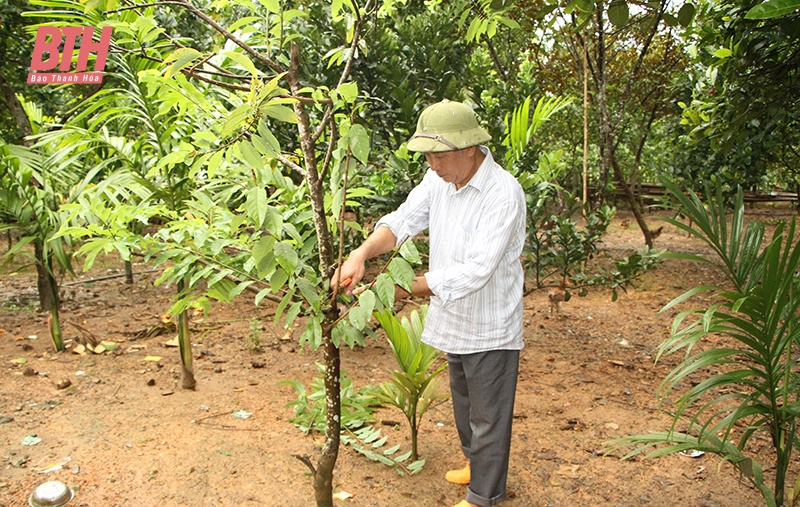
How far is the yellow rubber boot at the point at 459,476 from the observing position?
2910mm

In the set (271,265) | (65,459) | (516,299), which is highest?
(271,265)

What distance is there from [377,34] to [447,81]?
563 mm

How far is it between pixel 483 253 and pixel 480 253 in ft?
0.04

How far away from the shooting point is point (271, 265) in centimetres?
192

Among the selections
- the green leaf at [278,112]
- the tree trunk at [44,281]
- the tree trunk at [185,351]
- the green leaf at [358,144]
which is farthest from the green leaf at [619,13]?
the tree trunk at [44,281]

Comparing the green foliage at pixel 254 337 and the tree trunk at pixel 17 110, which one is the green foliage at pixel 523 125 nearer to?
the green foliage at pixel 254 337

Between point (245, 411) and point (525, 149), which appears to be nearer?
point (245, 411)

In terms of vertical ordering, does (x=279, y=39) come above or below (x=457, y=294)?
above

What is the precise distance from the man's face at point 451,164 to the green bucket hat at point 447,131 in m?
A: 0.07

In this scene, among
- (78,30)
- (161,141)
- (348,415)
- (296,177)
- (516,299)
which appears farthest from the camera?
(296,177)

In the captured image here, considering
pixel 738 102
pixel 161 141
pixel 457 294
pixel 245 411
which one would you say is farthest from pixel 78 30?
pixel 738 102

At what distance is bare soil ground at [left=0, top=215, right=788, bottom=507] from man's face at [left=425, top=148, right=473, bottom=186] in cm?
139

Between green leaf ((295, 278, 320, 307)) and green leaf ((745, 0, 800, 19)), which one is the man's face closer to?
green leaf ((295, 278, 320, 307))

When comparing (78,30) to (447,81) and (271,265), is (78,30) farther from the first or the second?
(447,81)
